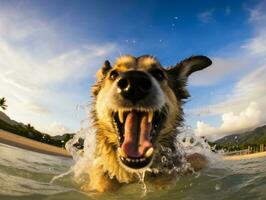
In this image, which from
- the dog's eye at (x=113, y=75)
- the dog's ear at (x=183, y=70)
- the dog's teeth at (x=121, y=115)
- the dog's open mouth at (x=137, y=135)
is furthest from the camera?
the dog's ear at (x=183, y=70)

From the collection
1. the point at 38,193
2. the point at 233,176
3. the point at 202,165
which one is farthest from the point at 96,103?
the point at 233,176

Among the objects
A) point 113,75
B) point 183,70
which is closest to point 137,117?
point 113,75

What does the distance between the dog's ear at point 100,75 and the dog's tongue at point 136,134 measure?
73.6 inches

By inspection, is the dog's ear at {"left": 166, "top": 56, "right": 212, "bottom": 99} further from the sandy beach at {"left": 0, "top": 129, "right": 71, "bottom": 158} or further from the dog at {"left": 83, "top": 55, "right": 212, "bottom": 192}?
the sandy beach at {"left": 0, "top": 129, "right": 71, "bottom": 158}

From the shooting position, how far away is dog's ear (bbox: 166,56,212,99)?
764cm

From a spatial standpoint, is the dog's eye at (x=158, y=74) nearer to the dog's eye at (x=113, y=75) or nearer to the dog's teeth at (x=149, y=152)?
the dog's eye at (x=113, y=75)

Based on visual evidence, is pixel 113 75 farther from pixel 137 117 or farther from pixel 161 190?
pixel 161 190

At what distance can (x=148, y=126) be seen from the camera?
19.5 feet

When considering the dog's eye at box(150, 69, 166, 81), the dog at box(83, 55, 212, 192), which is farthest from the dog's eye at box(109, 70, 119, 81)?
the dog's eye at box(150, 69, 166, 81)

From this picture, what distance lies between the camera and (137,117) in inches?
234

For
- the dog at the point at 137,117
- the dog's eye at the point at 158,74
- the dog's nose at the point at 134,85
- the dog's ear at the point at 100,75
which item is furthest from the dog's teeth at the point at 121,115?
the dog's ear at the point at 100,75

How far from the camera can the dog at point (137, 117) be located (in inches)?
222

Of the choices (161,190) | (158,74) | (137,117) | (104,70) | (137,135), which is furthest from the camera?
(104,70)

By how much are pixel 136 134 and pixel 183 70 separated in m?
2.59
